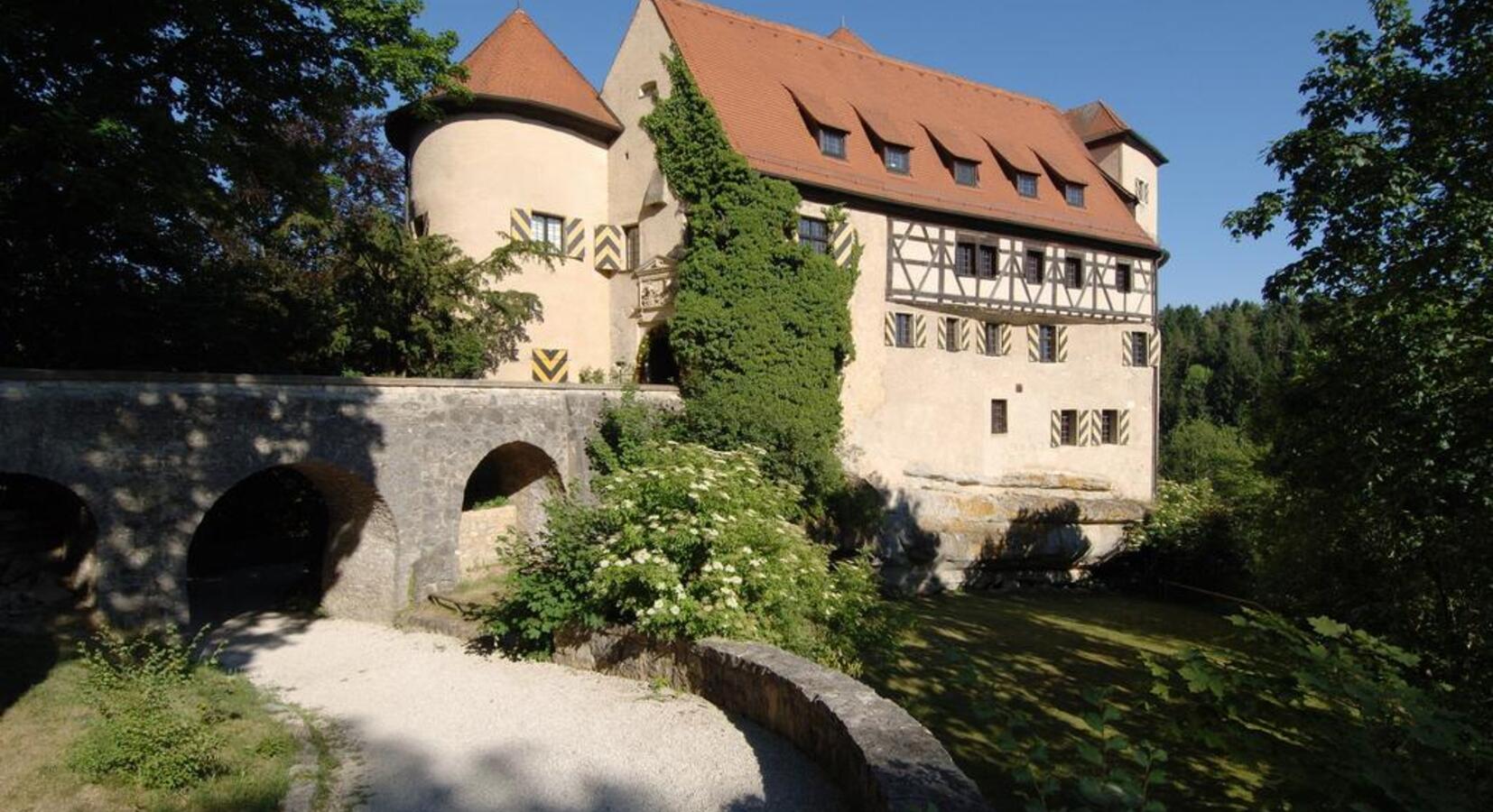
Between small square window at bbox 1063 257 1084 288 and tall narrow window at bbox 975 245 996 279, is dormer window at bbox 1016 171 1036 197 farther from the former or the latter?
tall narrow window at bbox 975 245 996 279

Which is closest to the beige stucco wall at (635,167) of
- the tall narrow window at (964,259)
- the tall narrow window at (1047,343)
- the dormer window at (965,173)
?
the tall narrow window at (964,259)

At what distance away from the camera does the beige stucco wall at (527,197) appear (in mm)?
17984

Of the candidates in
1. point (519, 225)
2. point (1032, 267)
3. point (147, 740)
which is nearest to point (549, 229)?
point (519, 225)

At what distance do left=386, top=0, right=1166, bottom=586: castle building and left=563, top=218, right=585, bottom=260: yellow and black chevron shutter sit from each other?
4 cm

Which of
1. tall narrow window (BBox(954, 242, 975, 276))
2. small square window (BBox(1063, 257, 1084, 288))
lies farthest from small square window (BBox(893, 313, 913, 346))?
small square window (BBox(1063, 257, 1084, 288))

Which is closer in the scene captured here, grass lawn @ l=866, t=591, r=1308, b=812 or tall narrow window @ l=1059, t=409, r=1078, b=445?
grass lawn @ l=866, t=591, r=1308, b=812

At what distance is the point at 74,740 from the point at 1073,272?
70.7 feet

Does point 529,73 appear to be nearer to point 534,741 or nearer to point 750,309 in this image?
point 750,309

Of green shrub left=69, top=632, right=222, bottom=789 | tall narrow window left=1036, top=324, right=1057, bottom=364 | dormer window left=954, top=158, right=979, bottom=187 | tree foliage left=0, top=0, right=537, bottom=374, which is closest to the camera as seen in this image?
green shrub left=69, top=632, right=222, bottom=789

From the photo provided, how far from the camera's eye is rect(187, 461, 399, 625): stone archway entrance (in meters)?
13.8

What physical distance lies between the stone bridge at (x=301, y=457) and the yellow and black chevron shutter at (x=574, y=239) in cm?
425

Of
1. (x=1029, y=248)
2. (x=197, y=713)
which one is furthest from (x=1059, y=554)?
(x=197, y=713)

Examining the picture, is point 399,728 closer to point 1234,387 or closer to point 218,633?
point 218,633

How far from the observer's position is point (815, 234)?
18250 millimetres
